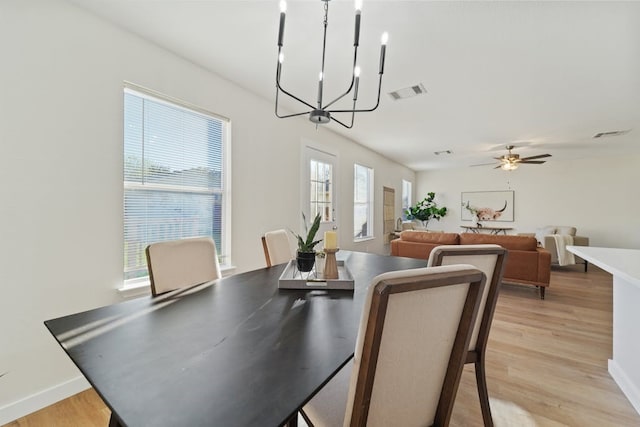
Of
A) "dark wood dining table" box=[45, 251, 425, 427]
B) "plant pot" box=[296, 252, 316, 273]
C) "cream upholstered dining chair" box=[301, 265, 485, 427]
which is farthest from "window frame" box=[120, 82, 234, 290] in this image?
"cream upholstered dining chair" box=[301, 265, 485, 427]

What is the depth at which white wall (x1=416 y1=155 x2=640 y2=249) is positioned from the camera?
5.93 metres

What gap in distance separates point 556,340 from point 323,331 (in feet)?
8.66

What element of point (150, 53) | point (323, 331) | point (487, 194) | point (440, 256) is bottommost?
point (323, 331)

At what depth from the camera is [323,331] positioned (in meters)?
0.92

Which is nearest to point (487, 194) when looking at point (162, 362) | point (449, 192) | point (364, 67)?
point (449, 192)

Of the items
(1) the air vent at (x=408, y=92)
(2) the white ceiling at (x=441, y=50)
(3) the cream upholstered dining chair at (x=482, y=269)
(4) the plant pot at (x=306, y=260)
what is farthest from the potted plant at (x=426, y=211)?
(4) the plant pot at (x=306, y=260)

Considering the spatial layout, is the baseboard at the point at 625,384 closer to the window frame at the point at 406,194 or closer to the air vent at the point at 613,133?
the air vent at the point at 613,133

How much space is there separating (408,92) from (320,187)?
173cm

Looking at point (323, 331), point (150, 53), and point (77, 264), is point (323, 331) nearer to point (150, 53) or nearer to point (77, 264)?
point (77, 264)

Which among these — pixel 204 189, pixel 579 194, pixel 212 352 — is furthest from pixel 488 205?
pixel 212 352

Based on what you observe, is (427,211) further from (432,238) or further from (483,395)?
(483,395)

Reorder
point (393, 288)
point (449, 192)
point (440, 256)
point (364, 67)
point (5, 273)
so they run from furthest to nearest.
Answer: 1. point (449, 192)
2. point (364, 67)
3. point (5, 273)
4. point (440, 256)
5. point (393, 288)

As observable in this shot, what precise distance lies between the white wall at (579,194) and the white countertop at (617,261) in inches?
232

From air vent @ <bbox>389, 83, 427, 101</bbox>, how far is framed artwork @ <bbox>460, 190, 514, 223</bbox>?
5651 millimetres
